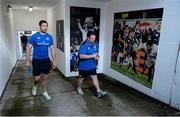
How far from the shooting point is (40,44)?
321cm

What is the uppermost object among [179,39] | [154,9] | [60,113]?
[154,9]

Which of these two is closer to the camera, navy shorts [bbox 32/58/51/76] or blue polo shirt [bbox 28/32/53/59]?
blue polo shirt [bbox 28/32/53/59]

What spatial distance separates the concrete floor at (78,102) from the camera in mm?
2963

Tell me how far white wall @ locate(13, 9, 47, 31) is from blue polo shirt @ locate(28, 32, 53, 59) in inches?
194

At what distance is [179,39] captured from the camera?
114 inches

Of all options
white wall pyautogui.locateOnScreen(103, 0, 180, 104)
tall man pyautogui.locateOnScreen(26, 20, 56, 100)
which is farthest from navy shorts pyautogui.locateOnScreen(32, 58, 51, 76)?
white wall pyautogui.locateOnScreen(103, 0, 180, 104)

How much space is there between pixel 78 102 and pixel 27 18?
5.67m

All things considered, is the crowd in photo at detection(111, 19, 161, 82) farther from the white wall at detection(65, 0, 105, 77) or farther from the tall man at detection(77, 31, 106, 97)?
the tall man at detection(77, 31, 106, 97)

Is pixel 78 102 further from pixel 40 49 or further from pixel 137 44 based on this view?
pixel 137 44

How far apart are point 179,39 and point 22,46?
6.87m

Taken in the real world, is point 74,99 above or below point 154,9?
below

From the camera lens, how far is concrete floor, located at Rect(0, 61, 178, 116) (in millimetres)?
2963

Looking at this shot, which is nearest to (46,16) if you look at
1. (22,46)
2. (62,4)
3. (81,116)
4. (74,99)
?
(22,46)

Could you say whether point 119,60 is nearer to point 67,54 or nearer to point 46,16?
point 67,54
